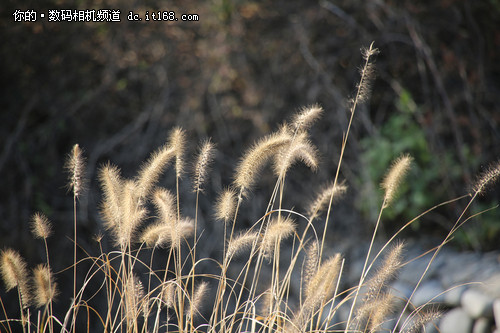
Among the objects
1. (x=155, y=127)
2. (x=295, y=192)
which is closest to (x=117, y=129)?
(x=155, y=127)

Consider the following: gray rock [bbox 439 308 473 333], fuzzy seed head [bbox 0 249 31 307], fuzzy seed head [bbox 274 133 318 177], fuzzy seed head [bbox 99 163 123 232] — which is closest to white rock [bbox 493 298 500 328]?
gray rock [bbox 439 308 473 333]

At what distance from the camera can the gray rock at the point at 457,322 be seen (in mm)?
2523

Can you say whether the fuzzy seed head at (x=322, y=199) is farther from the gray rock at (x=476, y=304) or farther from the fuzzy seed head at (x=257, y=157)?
the gray rock at (x=476, y=304)

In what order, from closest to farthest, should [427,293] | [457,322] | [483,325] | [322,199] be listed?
[322,199], [483,325], [457,322], [427,293]

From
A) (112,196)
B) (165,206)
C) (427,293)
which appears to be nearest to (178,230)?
(165,206)

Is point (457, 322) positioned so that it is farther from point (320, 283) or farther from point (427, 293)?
point (320, 283)

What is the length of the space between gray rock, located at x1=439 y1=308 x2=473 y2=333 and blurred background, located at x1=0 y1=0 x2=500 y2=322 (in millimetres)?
947

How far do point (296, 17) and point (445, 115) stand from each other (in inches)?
52.3

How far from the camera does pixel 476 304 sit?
2455 millimetres

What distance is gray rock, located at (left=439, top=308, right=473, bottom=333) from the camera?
2.52 meters

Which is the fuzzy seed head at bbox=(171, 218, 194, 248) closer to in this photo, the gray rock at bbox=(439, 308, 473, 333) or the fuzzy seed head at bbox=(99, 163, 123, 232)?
the fuzzy seed head at bbox=(99, 163, 123, 232)

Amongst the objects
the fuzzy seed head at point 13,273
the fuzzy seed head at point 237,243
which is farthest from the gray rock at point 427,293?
the fuzzy seed head at point 13,273

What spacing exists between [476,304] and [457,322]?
0.16 metres

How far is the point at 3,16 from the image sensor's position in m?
3.79
